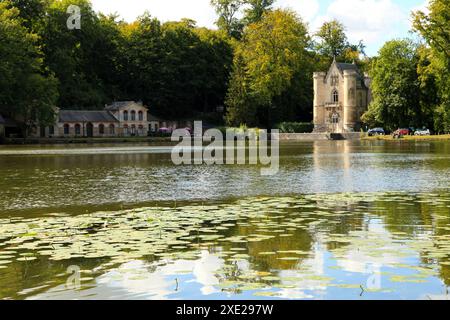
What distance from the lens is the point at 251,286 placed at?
843 cm

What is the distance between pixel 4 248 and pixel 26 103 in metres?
72.0

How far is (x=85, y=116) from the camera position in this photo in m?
103

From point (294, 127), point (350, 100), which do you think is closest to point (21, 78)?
point (294, 127)

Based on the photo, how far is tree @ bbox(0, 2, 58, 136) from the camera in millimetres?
77875

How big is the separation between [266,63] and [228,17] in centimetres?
3443

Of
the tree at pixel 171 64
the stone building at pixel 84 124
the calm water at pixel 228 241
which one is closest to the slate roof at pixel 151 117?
the tree at pixel 171 64

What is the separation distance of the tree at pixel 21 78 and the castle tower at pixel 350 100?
41.7 metres

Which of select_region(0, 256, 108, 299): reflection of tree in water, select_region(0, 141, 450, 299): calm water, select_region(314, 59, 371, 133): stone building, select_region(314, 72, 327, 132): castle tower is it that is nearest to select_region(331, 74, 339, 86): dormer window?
select_region(314, 59, 371, 133): stone building

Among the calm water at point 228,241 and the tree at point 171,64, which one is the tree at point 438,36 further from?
the calm water at point 228,241

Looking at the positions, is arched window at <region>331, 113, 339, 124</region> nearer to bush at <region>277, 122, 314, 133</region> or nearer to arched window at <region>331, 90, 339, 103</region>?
arched window at <region>331, 90, 339, 103</region>

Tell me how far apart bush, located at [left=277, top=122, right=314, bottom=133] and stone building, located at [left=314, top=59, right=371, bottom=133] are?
1.42m

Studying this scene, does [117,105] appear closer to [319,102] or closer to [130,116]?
[130,116]
